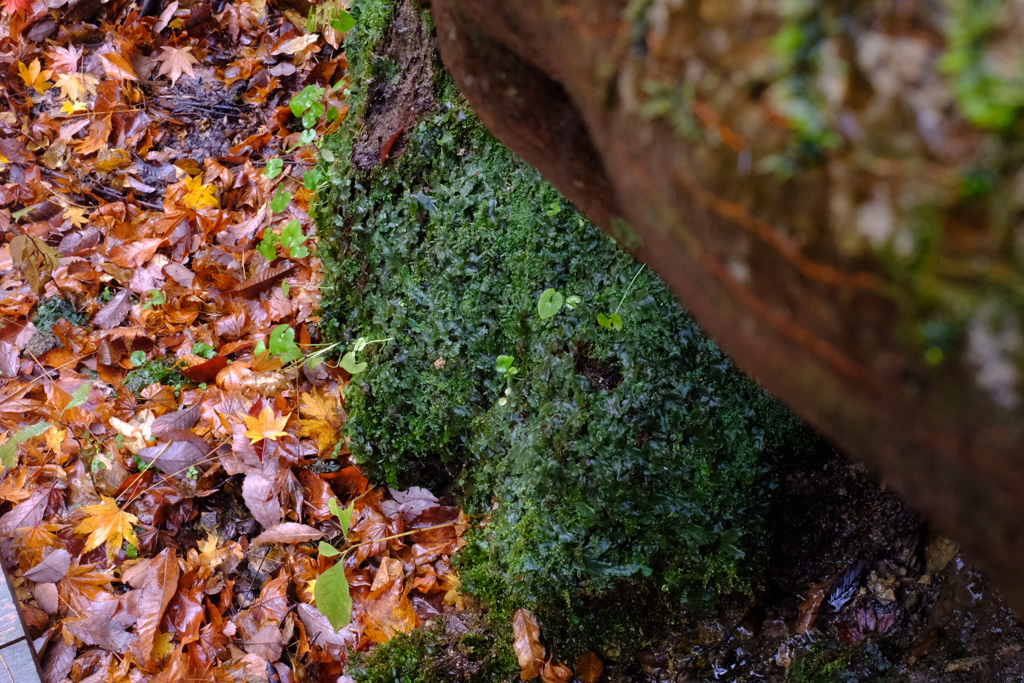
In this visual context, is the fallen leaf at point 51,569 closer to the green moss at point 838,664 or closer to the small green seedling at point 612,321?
the small green seedling at point 612,321

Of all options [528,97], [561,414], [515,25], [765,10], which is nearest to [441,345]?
[561,414]

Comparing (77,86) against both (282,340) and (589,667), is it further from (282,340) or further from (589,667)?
(589,667)

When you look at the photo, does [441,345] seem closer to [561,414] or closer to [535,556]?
[561,414]

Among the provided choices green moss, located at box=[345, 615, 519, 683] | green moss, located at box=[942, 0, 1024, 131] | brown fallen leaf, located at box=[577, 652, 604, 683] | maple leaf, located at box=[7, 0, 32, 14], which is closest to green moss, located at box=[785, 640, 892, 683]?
brown fallen leaf, located at box=[577, 652, 604, 683]

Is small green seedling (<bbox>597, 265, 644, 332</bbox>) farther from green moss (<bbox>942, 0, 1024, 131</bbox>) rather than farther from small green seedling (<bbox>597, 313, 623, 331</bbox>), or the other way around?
green moss (<bbox>942, 0, 1024, 131</bbox>)

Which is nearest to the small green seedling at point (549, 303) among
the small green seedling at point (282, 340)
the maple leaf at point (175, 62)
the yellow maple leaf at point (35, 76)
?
the small green seedling at point (282, 340)

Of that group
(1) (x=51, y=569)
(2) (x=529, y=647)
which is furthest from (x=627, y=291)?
(1) (x=51, y=569)

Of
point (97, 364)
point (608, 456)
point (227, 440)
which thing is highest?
point (608, 456)
